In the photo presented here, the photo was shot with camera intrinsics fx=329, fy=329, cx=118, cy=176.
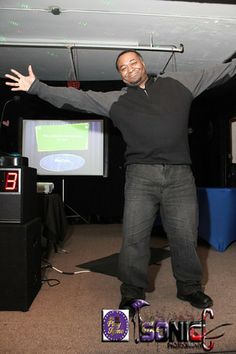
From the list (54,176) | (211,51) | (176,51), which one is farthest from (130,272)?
(54,176)

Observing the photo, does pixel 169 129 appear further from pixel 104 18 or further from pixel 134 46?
pixel 134 46

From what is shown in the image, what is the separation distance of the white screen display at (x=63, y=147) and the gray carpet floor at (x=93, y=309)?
2182mm

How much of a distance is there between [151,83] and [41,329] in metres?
1.46

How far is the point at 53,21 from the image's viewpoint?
3252mm

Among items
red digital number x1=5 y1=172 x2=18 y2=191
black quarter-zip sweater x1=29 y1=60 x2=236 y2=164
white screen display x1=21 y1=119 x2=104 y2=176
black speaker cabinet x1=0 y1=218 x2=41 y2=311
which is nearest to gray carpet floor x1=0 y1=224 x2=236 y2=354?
black speaker cabinet x1=0 y1=218 x2=41 y2=311

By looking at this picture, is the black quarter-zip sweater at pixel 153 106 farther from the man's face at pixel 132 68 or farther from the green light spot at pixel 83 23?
the green light spot at pixel 83 23

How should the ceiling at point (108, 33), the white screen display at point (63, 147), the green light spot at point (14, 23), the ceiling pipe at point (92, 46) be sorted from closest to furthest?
the ceiling at point (108, 33)
the green light spot at point (14, 23)
the ceiling pipe at point (92, 46)
the white screen display at point (63, 147)

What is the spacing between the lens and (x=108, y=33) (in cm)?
352

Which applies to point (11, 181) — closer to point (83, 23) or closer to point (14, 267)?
point (14, 267)

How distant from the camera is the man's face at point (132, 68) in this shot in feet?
6.19

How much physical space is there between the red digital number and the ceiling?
1.86 metres

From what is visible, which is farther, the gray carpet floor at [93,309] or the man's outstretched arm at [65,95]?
the man's outstretched arm at [65,95]

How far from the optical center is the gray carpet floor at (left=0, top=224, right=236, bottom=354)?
1.44 m

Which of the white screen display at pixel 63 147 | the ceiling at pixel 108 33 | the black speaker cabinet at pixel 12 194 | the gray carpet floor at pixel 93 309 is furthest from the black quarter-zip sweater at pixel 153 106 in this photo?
the white screen display at pixel 63 147
